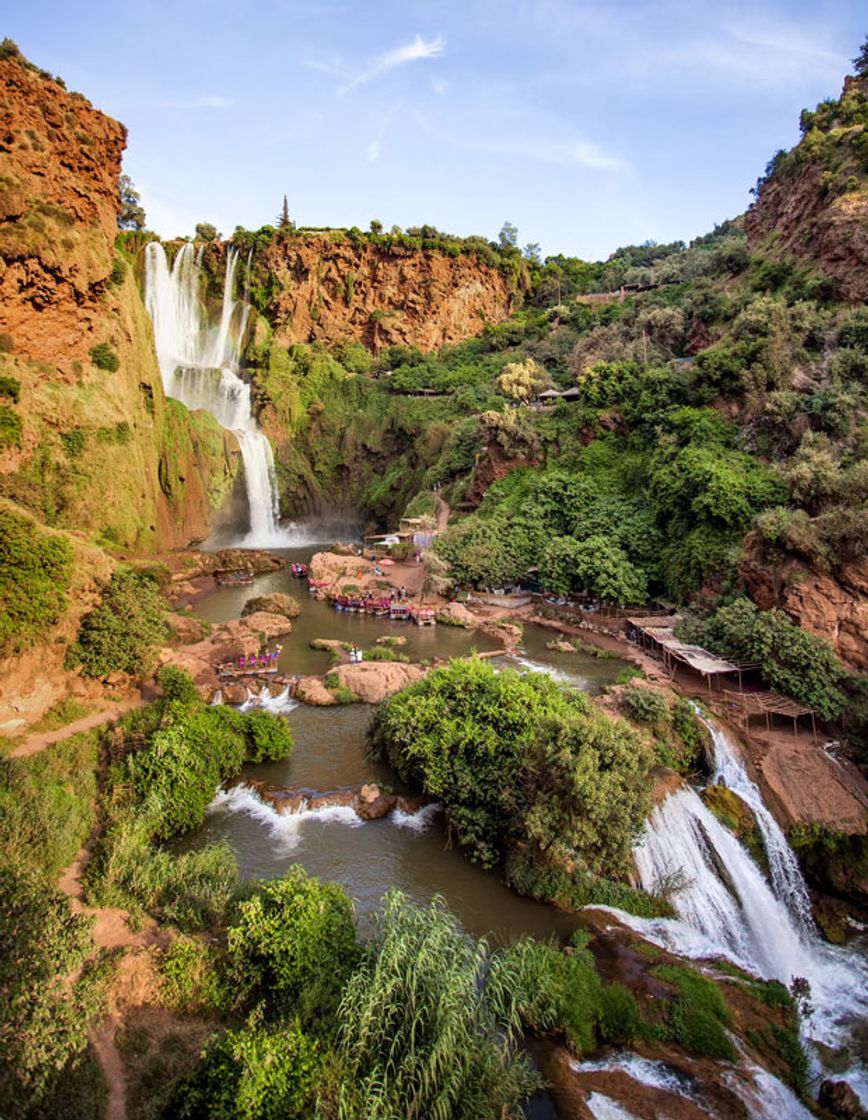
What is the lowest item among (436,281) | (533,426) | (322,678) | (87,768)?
(322,678)

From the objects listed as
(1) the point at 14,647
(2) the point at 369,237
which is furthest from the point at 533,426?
(2) the point at 369,237

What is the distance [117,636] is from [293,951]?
1201 centimetres

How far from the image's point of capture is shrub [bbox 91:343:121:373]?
33088 millimetres

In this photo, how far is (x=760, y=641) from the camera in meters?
20.2

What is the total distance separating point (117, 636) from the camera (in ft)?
59.1

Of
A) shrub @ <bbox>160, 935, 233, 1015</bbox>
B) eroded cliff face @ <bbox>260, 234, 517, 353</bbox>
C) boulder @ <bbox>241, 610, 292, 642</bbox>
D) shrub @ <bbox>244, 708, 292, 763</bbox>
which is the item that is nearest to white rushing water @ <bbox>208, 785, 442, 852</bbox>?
shrub @ <bbox>244, 708, 292, 763</bbox>

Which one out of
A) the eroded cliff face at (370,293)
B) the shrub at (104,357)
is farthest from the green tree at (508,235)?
the shrub at (104,357)

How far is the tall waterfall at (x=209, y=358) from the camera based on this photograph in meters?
52.4

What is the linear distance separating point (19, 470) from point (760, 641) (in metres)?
31.6

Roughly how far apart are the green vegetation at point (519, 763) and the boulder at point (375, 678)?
4.72 meters

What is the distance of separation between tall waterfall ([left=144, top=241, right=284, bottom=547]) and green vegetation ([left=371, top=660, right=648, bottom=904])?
38509 mm

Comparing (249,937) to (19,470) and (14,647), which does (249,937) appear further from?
(19,470)

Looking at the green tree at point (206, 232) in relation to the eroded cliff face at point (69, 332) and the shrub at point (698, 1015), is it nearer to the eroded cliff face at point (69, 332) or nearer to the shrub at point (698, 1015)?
the eroded cliff face at point (69, 332)

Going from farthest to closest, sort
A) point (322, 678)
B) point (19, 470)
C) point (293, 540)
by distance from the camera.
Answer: point (293, 540), point (19, 470), point (322, 678)
